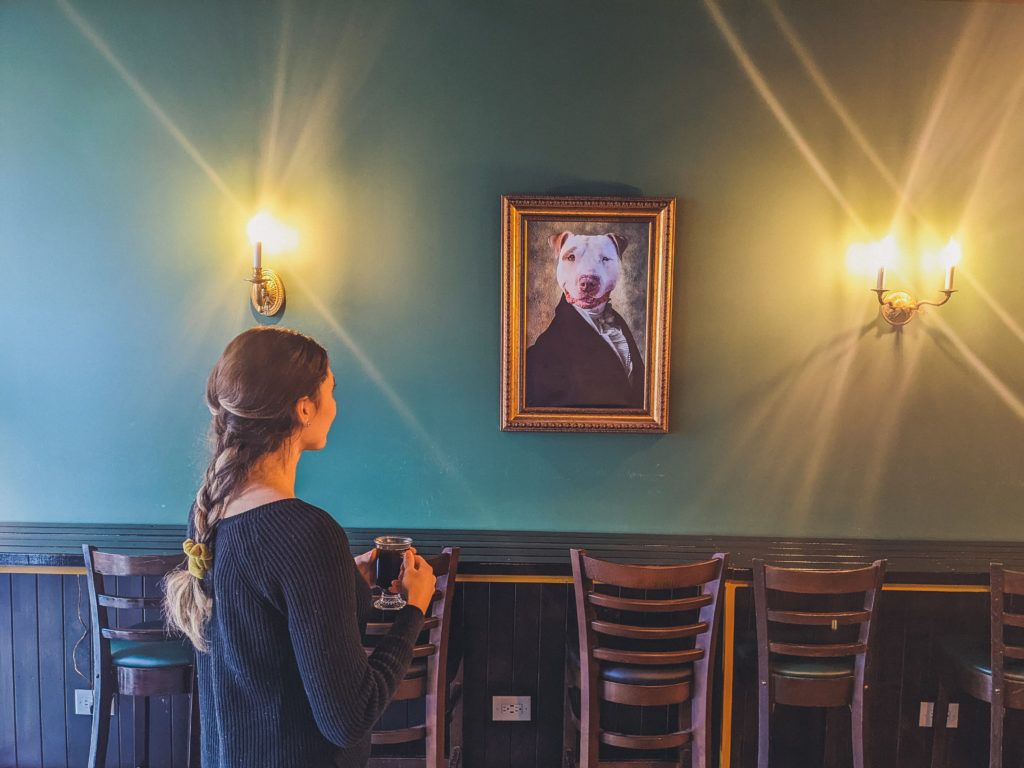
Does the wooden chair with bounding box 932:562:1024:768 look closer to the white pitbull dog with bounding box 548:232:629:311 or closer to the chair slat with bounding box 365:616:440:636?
the white pitbull dog with bounding box 548:232:629:311

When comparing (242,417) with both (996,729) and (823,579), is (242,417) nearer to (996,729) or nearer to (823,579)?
(823,579)

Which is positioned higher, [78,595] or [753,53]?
[753,53]

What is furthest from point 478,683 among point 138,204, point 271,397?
point 138,204

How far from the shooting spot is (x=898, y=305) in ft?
9.20

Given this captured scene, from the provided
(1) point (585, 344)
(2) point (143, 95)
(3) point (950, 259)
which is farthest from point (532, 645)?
(2) point (143, 95)

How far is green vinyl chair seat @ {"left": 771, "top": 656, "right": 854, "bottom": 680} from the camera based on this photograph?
7.34 ft

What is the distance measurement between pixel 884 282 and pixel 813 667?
5.56ft

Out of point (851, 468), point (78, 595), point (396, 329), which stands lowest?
point (78, 595)

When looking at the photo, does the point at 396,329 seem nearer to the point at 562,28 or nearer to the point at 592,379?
the point at 592,379

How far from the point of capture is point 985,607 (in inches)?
107

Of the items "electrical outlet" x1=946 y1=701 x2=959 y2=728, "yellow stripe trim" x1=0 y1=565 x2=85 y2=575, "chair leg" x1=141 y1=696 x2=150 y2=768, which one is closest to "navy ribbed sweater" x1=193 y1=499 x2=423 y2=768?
"chair leg" x1=141 y1=696 x2=150 y2=768

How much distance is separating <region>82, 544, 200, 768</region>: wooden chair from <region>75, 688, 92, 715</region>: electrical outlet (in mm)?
636

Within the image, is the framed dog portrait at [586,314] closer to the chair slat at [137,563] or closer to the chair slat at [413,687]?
the chair slat at [413,687]

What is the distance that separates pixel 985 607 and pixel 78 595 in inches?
159
